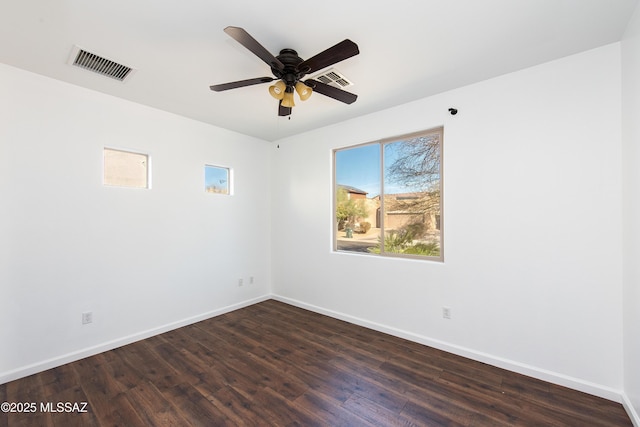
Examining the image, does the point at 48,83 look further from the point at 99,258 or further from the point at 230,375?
the point at 230,375

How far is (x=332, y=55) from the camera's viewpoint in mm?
1739

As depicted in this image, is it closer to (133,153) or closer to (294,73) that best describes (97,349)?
(133,153)

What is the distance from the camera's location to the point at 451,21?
182 cm

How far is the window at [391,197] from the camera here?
3.09 meters

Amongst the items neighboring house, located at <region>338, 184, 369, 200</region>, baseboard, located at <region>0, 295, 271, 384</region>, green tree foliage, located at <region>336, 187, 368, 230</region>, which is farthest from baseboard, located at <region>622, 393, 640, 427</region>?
baseboard, located at <region>0, 295, 271, 384</region>

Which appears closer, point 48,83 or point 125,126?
point 48,83

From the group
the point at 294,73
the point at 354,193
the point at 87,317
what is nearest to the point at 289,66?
the point at 294,73

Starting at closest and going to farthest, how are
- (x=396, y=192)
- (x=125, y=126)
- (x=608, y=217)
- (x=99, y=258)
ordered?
(x=608, y=217)
(x=99, y=258)
(x=125, y=126)
(x=396, y=192)

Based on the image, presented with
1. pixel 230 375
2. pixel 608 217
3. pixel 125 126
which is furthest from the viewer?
pixel 125 126

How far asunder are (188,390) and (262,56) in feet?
8.47

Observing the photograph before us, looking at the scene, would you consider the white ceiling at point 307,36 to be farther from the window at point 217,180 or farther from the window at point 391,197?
the window at point 217,180

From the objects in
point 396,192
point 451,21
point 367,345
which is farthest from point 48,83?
point 367,345

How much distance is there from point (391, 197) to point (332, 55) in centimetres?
204

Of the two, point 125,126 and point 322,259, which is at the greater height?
point 125,126
